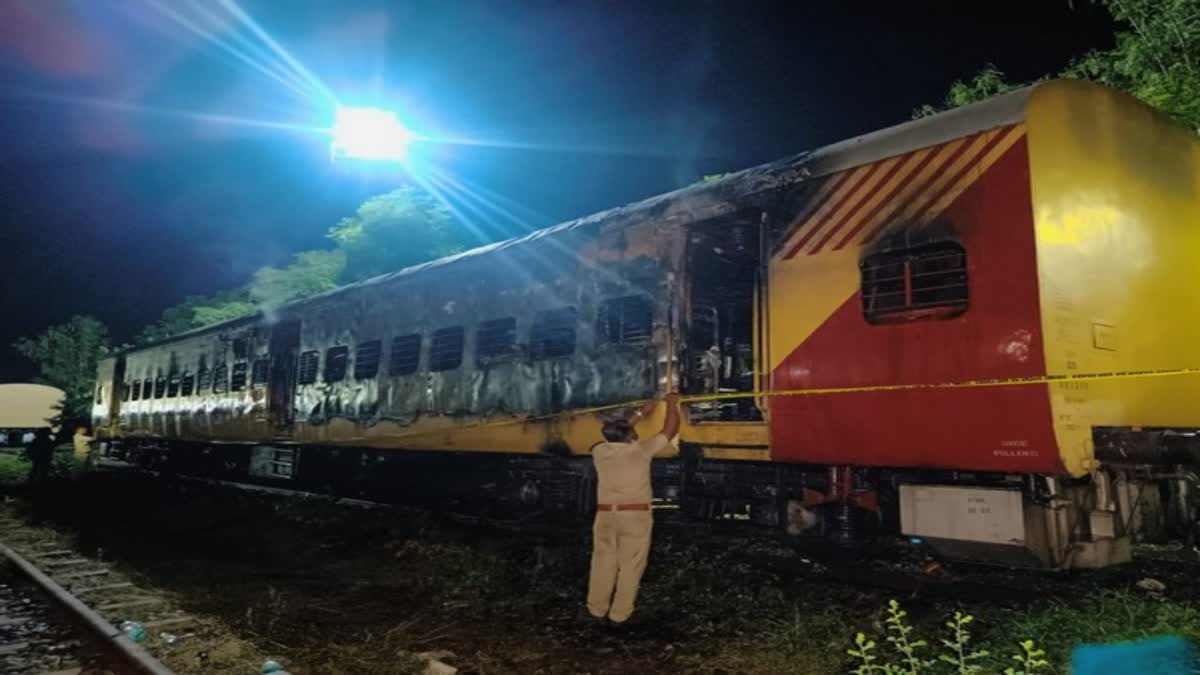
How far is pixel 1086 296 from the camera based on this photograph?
4.94 meters

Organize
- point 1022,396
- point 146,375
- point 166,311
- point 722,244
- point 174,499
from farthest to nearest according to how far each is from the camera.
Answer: point 166,311 → point 146,375 → point 174,499 → point 722,244 → point 1022,396

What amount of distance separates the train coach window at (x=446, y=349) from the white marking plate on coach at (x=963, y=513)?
575cm

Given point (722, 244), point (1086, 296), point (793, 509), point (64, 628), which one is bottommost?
point (64, 628)

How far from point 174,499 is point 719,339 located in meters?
10.4

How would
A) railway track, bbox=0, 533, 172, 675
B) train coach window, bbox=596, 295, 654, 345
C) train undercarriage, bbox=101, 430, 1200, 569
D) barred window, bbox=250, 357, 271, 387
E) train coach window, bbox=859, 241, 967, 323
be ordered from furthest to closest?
barred window, bbox=250, 357, 271, 387 < train coach window, bbox=596, 295, 654, 345 < train coach window, bbox=859, 241, 967, 323 < train undercarriage, bbox=101, 430, 1200, 569 < railway track, bbox=0, 533, 172, 675

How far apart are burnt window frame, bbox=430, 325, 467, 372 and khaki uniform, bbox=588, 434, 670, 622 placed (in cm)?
490

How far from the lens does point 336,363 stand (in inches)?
471

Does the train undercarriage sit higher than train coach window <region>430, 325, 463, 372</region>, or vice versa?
train coach window <region>430, 325, 463, 372</region>

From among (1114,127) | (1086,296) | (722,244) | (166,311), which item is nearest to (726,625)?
(1086,296)

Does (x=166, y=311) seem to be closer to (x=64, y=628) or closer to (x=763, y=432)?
(x=64, y=628)

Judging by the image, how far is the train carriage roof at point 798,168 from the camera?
5152 mm

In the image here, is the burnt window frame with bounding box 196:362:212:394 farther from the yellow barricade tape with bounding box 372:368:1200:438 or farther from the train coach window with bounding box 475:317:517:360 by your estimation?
the yellow barricade tape with bounding box 372:368:1200:438

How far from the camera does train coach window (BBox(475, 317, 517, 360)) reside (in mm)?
8766

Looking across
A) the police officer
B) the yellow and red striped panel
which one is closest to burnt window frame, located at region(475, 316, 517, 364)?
the yellow and red striped panel
